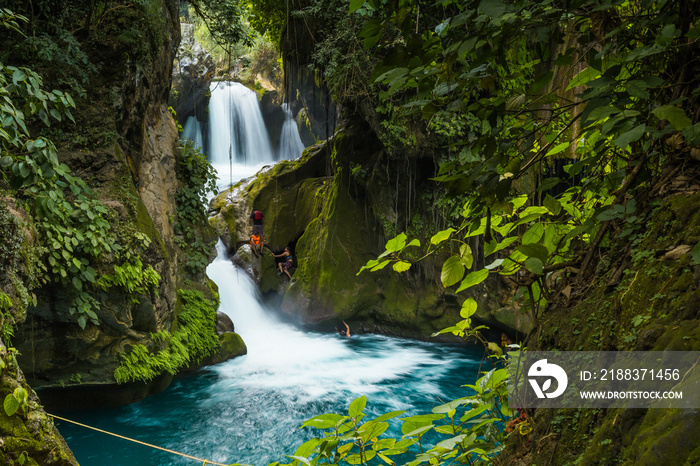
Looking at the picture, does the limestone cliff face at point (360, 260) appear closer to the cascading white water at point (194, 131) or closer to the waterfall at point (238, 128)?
the waterfall at point (238, 128)

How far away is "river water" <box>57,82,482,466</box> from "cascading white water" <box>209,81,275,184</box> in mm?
8132

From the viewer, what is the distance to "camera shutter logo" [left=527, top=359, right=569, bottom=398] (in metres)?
1.18

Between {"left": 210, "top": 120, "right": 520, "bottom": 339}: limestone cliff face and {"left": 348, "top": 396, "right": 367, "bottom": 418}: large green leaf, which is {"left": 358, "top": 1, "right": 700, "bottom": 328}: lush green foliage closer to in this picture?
{"left": 348, "top": 396, "right": 367, "bottom": 418}: large green leaf

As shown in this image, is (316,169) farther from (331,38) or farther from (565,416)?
(565,416)

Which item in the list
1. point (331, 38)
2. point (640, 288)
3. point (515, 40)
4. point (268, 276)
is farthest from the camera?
point (268, 276)

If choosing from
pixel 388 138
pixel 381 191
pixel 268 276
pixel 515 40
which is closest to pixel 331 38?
pixel 388 138

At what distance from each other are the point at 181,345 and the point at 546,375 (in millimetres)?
5948

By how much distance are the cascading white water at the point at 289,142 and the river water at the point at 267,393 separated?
9.32 m

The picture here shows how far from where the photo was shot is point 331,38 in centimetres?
778

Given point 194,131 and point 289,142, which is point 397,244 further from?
point 194,131

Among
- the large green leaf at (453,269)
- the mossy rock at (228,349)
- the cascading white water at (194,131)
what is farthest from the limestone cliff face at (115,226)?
the cascading white water at (194,131)

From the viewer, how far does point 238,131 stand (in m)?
17.9

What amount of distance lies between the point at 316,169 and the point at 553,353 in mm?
11887

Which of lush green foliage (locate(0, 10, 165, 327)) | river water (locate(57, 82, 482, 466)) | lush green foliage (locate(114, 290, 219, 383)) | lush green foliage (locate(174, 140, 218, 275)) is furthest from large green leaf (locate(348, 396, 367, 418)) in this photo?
lush green foliage (locate(174, 140, 218, 275))
